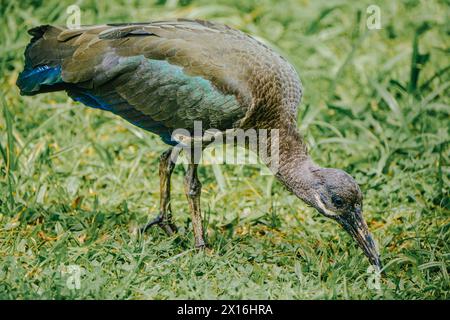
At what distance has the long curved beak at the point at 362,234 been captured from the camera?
5871 mm

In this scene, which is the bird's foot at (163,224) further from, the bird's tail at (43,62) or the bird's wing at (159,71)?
the bird's tail at (43,62)

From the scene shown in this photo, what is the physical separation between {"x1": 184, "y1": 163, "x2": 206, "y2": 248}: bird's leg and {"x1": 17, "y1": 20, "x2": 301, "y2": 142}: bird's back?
1.13ft

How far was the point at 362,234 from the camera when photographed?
5.91 m

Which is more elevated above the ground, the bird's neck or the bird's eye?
the bird's neck

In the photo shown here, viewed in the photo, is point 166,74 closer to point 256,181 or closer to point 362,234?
point 256,181

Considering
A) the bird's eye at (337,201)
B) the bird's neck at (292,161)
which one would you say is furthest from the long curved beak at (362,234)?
the bird's neck at (292,161)

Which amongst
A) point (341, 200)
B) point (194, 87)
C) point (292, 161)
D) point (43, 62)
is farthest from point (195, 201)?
point (43, 62)

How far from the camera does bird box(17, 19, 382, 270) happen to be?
5.98 m

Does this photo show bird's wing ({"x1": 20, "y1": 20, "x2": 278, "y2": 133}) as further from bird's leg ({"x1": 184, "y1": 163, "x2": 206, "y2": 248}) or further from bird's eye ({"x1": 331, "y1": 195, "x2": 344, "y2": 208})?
bird's eye ({"x1": 331, "y1": 195, "x2": 344, "y2": 208})

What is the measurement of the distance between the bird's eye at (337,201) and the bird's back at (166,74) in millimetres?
786

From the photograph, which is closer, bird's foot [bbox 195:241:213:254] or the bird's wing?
the bird's wing

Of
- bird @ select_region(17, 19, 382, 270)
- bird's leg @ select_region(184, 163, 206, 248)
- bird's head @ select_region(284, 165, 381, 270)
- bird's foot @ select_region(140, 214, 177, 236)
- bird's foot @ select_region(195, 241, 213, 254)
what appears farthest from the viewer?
bird's foot @ select_region(140, 214, 177, 236)

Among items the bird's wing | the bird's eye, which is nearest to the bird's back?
the bird's wing
